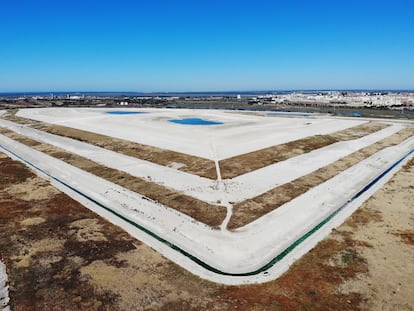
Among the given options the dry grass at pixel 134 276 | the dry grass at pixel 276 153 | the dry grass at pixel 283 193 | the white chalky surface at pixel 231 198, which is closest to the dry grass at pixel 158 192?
the white chalky surface at pixel 231 198

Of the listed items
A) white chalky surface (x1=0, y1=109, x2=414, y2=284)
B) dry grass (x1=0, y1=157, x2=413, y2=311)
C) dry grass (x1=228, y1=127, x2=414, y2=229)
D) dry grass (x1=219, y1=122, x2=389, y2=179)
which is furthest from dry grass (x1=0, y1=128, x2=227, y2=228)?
Result: dry grass (x1=219, y1=122, x2=389, y2=179)

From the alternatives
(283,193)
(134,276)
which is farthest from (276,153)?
(134,276)

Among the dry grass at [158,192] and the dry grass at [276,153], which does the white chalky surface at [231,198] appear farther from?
the dry grass at [276,153]

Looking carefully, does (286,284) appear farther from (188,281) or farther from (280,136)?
(280,136)

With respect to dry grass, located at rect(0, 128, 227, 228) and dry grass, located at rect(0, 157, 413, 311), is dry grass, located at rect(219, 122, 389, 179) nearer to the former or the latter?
dry grass, located at rect(0, 128, 227, 228)

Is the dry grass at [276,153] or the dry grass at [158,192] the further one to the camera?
the dry grass at [276,153]

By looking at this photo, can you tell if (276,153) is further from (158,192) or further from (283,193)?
(158,192)

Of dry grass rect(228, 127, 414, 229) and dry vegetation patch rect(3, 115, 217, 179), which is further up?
dry vegetation patch rect(3, 115, 217, 179)

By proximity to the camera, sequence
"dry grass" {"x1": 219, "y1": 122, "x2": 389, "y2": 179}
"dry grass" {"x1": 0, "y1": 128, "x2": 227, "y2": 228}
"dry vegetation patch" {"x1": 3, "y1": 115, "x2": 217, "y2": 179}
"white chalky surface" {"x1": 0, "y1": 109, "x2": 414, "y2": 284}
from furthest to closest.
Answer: "dry grass" {"x1": 219, "y1": 122, "x2": 389, "y2": 179}, "dry vegetation patch" {"x1": 3, "y1": 115, "x2": 217, "y2": 179}, "dry grass" {"x1": 0, "y1": 128, "x2": 227, "y2": 228}, "white chalky surface" {"x1": 0, "y1": 109, "x2": 414, "y2": 284}

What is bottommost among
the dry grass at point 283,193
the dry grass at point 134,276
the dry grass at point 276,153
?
the dry grass at point 134,276

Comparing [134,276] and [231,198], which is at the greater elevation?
[231,198]

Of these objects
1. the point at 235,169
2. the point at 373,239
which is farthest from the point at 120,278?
the point at 235,169
